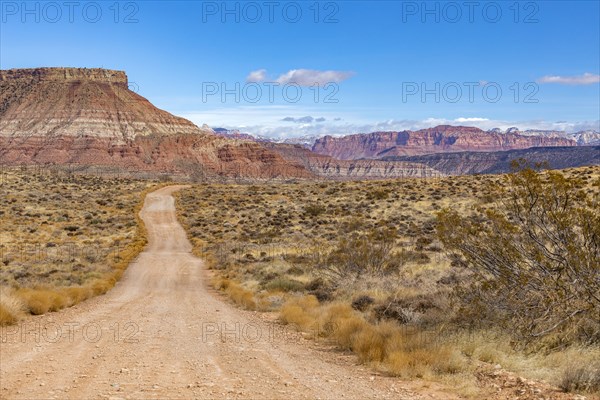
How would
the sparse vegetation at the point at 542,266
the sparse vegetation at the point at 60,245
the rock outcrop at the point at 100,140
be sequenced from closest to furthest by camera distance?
the sparse vegetation at the point at 542,266, the sparse vegetation at the point at 60,245, the rock outcrop at the point at 100,140

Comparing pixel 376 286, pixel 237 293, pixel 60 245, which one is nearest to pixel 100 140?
pixel 60 245

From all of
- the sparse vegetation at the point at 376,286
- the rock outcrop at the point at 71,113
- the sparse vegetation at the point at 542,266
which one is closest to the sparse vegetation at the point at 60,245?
the sparse vegetation at the point at 376,286

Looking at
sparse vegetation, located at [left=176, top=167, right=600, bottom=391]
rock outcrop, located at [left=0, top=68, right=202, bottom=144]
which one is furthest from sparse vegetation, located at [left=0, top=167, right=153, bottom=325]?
rock outcrop, located at [left=0, top=68, right=202, bottom=144]

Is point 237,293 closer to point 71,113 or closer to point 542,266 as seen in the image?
point 542,266

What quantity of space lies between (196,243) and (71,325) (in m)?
23.5

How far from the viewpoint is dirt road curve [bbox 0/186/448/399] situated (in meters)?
7.31

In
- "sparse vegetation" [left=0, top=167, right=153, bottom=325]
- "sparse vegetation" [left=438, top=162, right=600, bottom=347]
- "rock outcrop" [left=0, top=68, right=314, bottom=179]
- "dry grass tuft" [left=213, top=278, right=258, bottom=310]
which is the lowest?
"dry grass tuft" [left=213, top=278, right=258, bottom=310]

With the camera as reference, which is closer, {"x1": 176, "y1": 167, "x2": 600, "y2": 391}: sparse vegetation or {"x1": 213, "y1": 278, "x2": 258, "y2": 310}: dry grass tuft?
{"x1": 176, "y1": 167, "x2": 600, "y2": 391}: sparse vegetation

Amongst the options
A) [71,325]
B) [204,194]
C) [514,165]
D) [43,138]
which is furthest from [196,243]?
[43,138]

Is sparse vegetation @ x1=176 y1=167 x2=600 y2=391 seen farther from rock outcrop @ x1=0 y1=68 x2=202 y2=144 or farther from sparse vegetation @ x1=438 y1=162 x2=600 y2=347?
rock outcrop @ x1=0 y1=68 x2=202 y2=144

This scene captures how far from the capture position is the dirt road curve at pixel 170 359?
288 inches

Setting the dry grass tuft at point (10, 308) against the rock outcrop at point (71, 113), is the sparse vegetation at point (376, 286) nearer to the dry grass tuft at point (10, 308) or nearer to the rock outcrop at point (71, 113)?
the dry grass tuft at point (10, 308)

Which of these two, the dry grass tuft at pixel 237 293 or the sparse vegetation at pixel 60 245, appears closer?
the sparse vegetation at pixel 60 245

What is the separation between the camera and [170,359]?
9.01 metres
